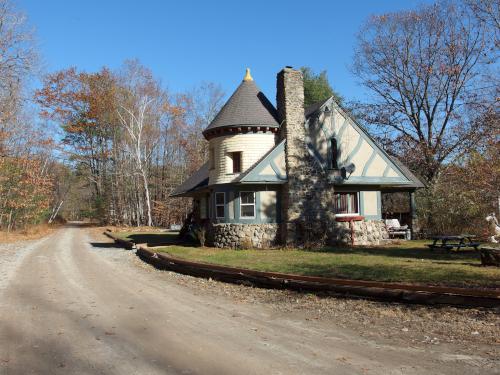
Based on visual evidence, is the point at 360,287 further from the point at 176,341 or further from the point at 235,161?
the point at 235,161

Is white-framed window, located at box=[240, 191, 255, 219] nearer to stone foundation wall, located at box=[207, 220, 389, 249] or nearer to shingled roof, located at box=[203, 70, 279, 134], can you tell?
stone foundation wall, located at box=[207, 220, 389, 249]

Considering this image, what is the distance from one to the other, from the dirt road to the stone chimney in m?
9.17

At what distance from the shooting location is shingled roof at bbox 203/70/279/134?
62.9ft

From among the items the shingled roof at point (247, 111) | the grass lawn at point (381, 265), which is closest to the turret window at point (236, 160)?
the shingled roof at point (247, 111)

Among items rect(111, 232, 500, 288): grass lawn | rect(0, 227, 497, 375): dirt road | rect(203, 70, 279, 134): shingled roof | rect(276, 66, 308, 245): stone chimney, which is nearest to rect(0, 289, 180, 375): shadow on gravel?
rect(0, 227, 497, 375): dirt road

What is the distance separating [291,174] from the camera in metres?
18.6

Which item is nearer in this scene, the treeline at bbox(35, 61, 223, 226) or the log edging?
the log edging

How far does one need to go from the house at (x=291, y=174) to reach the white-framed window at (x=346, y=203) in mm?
48

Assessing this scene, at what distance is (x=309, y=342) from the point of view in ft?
18.9

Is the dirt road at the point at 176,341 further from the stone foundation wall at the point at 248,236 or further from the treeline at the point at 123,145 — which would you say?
the treeline at the point at 123,145

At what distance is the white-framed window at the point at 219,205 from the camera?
63.9 ft

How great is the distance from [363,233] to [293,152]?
509 centimetres

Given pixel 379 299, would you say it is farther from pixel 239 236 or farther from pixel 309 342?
pixel 239 236

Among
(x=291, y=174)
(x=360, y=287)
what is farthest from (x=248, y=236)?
(x=360, y=287)
